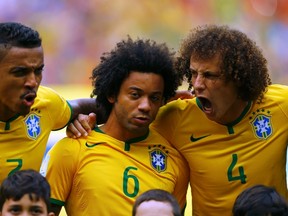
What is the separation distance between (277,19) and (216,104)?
5.61 meters

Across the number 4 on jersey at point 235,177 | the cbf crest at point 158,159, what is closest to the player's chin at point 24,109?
the cbf crest at point 158,159

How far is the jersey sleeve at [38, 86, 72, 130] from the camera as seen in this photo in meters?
5.27

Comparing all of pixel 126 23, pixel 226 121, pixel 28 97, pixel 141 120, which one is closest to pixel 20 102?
pixel 28 97

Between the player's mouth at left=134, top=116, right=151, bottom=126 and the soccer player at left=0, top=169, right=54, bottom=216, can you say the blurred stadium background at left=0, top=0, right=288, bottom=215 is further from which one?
the soccer player at left=0, top=169, right=54, bottom=216

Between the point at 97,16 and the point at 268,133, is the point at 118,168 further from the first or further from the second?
the point at 97,16

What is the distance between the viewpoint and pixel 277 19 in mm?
10555

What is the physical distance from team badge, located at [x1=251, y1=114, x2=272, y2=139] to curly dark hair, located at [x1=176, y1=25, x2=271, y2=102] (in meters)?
0.12

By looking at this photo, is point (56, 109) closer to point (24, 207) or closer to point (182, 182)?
point (182, 182)

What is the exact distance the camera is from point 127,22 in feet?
34.7

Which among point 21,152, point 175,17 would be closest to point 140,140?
point 21,152

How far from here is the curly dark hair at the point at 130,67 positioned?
518cm

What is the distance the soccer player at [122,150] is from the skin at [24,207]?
45cm

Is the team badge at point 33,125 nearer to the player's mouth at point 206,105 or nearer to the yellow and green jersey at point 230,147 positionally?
the yellow and green jersey at point 230,147

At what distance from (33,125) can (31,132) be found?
52 millimetres
